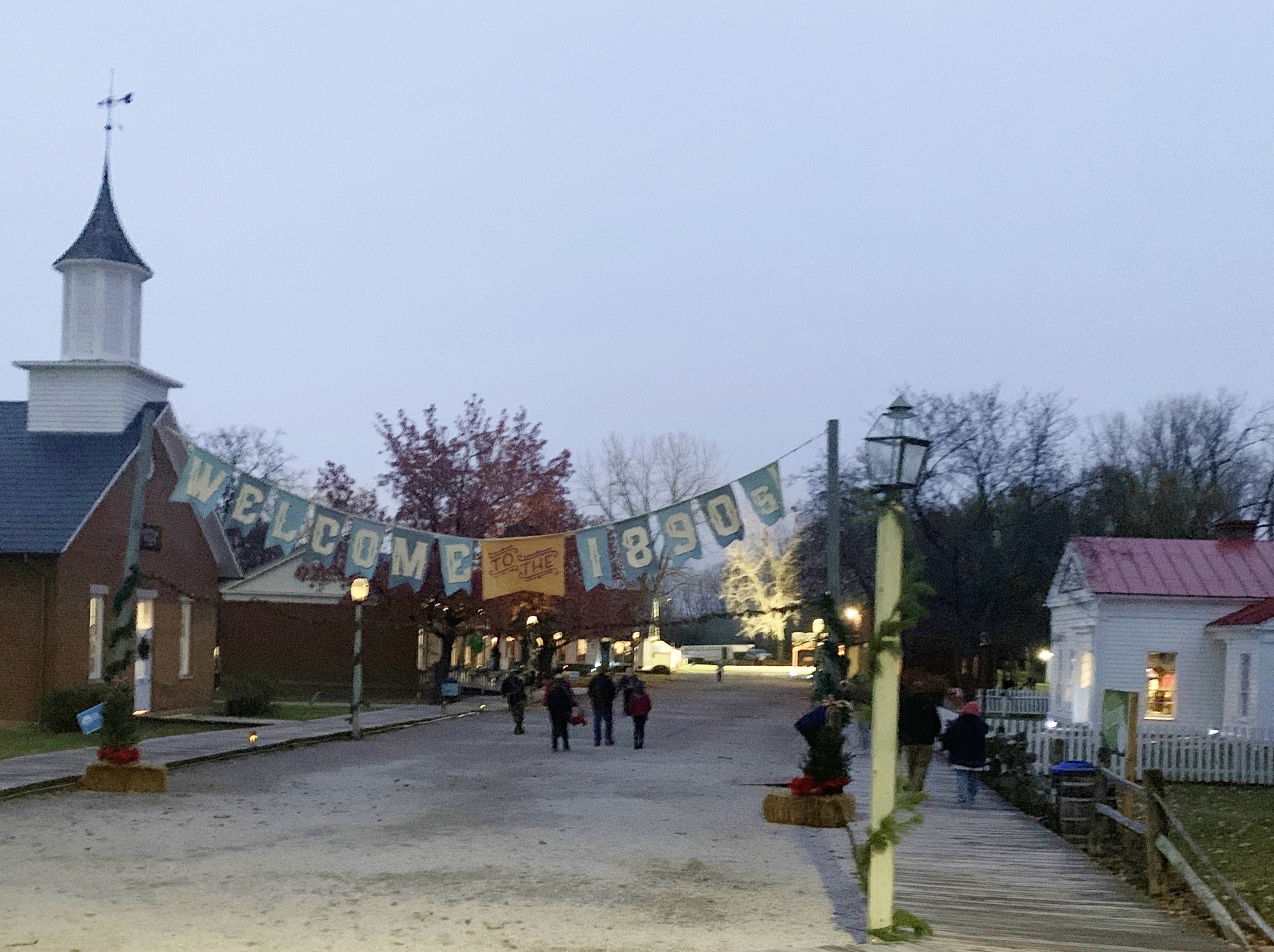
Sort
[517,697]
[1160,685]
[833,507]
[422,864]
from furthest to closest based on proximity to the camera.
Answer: [1160,685]
[517,697]
[833,507]
[422,864]

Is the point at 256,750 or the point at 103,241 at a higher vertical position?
the point at 103,241

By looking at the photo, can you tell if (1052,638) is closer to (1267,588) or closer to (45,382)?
(1267,588)

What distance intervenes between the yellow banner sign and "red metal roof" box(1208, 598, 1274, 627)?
16.7 meters

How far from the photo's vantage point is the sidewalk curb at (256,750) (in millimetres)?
17672

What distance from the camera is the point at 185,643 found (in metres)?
36.2

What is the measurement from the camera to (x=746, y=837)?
587 inches

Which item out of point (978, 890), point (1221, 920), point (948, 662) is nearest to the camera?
point (1221, 920)

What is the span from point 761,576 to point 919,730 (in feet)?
260

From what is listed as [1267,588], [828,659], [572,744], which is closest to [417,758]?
[572,744]

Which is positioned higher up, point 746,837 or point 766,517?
point 766,517

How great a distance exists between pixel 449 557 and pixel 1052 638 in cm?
2331

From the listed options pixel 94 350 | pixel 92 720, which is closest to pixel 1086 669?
pixel 92 720

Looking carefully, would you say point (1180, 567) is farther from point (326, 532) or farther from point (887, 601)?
point (887, 601)

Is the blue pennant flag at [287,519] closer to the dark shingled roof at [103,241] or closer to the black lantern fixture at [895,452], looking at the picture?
the black lantern fixture at [895,452]
